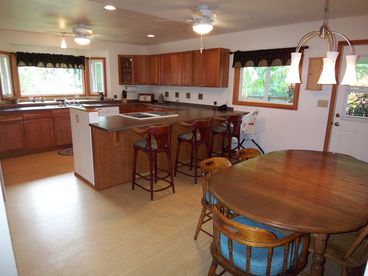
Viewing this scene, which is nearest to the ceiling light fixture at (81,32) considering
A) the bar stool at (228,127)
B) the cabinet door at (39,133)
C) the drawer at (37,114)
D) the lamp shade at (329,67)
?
the drawer at (37,114)

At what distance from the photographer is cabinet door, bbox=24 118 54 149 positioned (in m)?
4.69

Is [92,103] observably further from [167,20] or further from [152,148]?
[152,148]

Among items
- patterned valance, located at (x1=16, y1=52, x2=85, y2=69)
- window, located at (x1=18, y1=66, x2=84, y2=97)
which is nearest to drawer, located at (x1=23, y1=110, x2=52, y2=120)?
window, located at (x1=18, y1=66, x2=84, y2=97)

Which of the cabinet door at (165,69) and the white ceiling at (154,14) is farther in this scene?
the cabinet door at (165,69)

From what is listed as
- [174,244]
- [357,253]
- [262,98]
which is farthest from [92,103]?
[357,253]

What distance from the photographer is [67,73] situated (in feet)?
19.1

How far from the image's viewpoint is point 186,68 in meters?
5.25

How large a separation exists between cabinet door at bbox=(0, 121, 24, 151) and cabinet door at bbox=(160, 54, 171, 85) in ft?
9.88

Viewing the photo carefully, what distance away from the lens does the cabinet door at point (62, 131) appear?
4984 mm

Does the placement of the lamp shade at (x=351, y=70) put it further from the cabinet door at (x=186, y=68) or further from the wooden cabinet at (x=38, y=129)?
the wooden cabinet at (x=38, y=129)

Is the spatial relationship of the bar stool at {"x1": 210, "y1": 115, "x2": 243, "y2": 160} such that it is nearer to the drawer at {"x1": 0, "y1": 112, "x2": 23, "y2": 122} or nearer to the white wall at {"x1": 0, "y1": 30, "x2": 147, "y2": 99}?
the white wall at {"x1": 0, "y1": 30, "x2": 147, "y2": 99}

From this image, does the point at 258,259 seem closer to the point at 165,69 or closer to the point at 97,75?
the point at 165,69

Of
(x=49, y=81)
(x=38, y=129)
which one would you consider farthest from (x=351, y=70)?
(x=49, y=81)

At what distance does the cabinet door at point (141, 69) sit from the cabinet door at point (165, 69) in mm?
526
